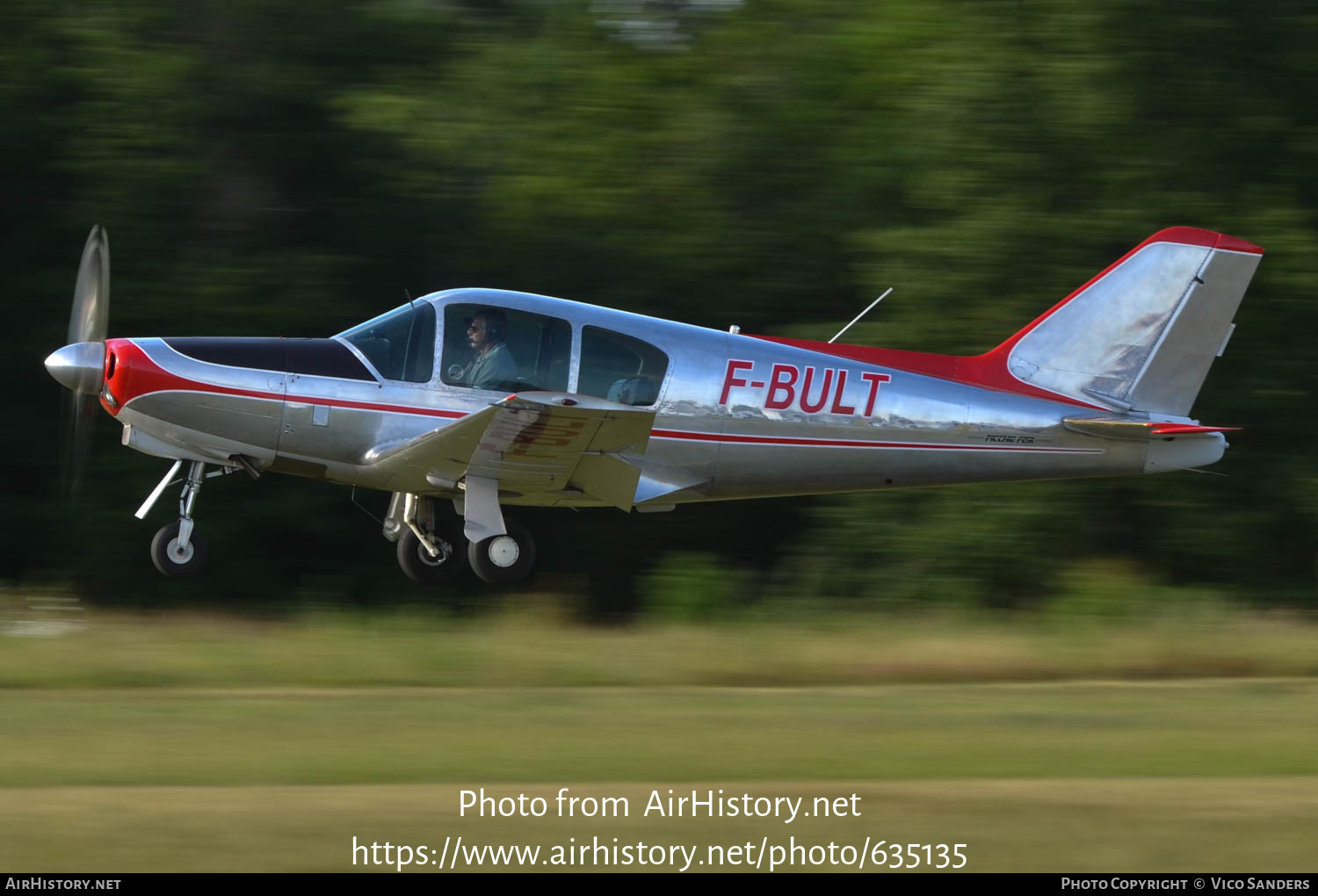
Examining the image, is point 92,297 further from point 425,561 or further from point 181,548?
point 425,561

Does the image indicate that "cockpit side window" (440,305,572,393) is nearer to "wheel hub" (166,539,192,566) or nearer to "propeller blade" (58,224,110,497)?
"wheel hub" (166,539,192,566)

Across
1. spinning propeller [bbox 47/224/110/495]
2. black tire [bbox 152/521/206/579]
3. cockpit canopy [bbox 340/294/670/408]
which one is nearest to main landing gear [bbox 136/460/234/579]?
black tire [bbox 152/521/206/579]

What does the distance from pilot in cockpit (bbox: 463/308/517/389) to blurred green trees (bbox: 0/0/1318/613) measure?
5163 mm

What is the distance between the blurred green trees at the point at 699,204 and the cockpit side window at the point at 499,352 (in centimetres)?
511

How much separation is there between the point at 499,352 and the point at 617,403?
89cm

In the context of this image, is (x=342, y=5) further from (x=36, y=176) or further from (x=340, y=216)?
(x=36, y=176)

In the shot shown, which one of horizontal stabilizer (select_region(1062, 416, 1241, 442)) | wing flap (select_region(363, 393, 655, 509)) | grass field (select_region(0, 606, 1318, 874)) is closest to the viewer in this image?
grass field (select_region(0, 606, 1318, 874))

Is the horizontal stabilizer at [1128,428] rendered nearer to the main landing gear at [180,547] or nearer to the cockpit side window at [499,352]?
the cockpit side window at [499,352]

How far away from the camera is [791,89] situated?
660 inches

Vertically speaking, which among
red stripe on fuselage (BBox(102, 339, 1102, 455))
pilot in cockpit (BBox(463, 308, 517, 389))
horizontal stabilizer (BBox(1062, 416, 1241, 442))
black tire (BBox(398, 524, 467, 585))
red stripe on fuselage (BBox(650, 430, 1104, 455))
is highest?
pilot in cockpit (BBox(463, 308, 517, 389))

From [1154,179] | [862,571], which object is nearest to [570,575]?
[862,571]

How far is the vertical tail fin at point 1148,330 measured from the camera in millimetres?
10242

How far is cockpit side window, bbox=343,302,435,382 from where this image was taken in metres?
9.24

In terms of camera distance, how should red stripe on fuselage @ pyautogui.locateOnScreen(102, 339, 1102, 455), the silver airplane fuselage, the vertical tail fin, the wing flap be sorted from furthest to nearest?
the vertical tail fin, the silver airplane fuselage, red stripe on fuselage @ pyautogui.locateOnScreen(102, 339, 1102, 455), the wing flap
